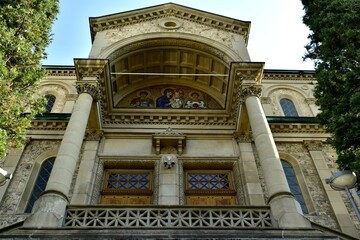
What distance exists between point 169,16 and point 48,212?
44.3 ft

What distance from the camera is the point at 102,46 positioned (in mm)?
17641

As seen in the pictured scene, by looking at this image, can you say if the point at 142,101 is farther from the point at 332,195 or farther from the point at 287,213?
the point at 287,213

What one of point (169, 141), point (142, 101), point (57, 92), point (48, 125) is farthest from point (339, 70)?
point (57, 92)

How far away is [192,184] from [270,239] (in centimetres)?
634

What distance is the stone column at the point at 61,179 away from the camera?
966cm

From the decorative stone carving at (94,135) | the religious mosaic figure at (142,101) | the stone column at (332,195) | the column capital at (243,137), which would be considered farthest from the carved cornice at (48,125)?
the stone column at (332,195)

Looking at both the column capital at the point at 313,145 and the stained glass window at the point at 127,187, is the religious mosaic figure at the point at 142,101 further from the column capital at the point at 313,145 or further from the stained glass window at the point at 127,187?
the column capital at the point at 313,145

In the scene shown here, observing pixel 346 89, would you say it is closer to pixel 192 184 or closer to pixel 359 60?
pixel 359 60

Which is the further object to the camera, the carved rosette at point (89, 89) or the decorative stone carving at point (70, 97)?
the decorative stone carving at point (70, 97)

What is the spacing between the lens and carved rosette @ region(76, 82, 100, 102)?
576 inches

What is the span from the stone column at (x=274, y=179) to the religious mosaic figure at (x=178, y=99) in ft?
18.6

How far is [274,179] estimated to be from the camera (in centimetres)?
1119

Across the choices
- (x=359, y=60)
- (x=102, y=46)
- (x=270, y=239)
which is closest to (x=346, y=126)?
(x=359, y=60)

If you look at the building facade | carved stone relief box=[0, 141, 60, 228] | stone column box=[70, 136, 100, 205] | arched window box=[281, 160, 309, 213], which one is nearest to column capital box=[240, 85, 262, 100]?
the building facade
